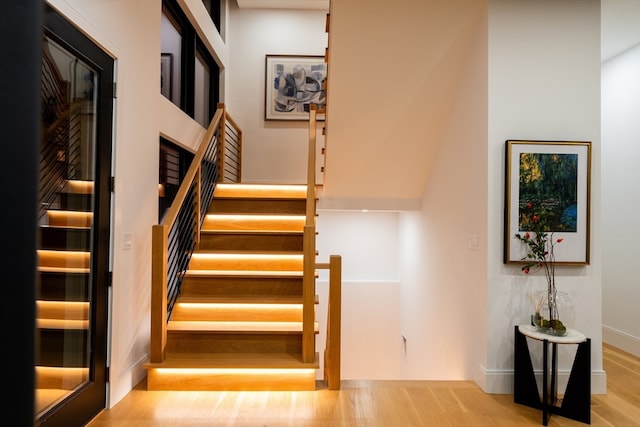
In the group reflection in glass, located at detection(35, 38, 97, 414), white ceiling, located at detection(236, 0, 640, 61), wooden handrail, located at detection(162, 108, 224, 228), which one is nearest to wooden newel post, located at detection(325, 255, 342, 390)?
wooden handrail, located at detection(162, 108, 224, 228)

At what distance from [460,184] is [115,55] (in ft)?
9.48

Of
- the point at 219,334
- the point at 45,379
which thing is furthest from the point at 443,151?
the point at 45,379

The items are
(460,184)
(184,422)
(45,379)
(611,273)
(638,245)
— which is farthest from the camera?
(611,273)

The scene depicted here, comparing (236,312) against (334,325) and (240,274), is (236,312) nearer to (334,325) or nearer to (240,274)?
(240,274)

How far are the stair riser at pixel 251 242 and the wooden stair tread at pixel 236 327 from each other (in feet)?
3.18

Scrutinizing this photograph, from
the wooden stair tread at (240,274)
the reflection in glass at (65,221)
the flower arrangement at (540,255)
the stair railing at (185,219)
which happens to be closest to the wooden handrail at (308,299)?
the wooden stair tread at (240,274)

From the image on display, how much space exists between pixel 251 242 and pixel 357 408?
6.79 ft

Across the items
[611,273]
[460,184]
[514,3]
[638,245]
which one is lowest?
[611,273]

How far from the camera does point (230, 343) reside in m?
3.30

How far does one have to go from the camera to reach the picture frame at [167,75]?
4242mm

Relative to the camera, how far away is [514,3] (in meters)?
3.11

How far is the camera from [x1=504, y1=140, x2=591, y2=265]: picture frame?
3041mm

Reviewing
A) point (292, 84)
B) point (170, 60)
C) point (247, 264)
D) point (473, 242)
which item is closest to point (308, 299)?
point (247, 264)

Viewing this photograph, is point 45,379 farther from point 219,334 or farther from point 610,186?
point 610,186
